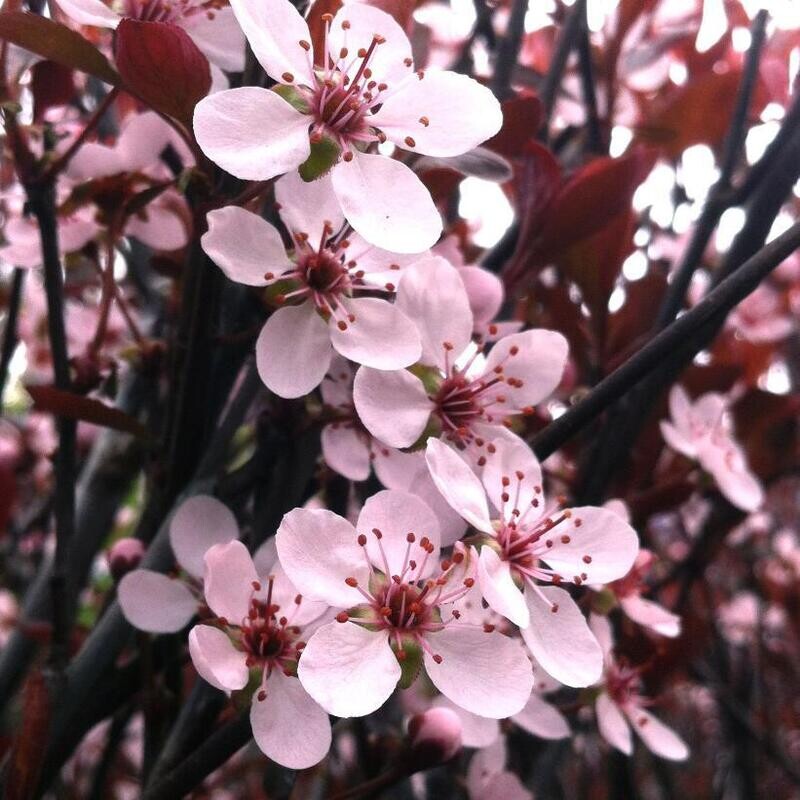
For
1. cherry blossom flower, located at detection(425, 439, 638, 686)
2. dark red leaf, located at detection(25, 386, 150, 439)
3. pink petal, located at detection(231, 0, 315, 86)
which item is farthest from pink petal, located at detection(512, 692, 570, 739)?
pink petal, located at detection(231, 0, 315, 86)

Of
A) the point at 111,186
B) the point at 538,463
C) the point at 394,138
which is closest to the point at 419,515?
the point at 538,463

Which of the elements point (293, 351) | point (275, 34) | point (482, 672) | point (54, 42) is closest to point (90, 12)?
point (54, 42)

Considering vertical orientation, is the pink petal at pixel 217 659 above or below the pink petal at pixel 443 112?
below

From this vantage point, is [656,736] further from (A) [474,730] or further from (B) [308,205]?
(B) [308,205]

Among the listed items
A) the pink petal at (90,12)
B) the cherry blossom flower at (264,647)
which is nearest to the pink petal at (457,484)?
the cherry blossom flower at (264,647)

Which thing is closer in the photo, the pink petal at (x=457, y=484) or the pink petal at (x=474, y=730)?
the pink petal at (x=457, y=484)

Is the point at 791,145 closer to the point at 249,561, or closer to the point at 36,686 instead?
the point at 249,561

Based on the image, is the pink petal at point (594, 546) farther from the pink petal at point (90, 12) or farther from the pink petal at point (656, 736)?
the pink petal at point (90, 12)

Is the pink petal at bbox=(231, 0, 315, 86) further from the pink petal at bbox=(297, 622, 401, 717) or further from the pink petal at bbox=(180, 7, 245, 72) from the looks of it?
the pink petal at bbox=(297, 622, 401, 717)
